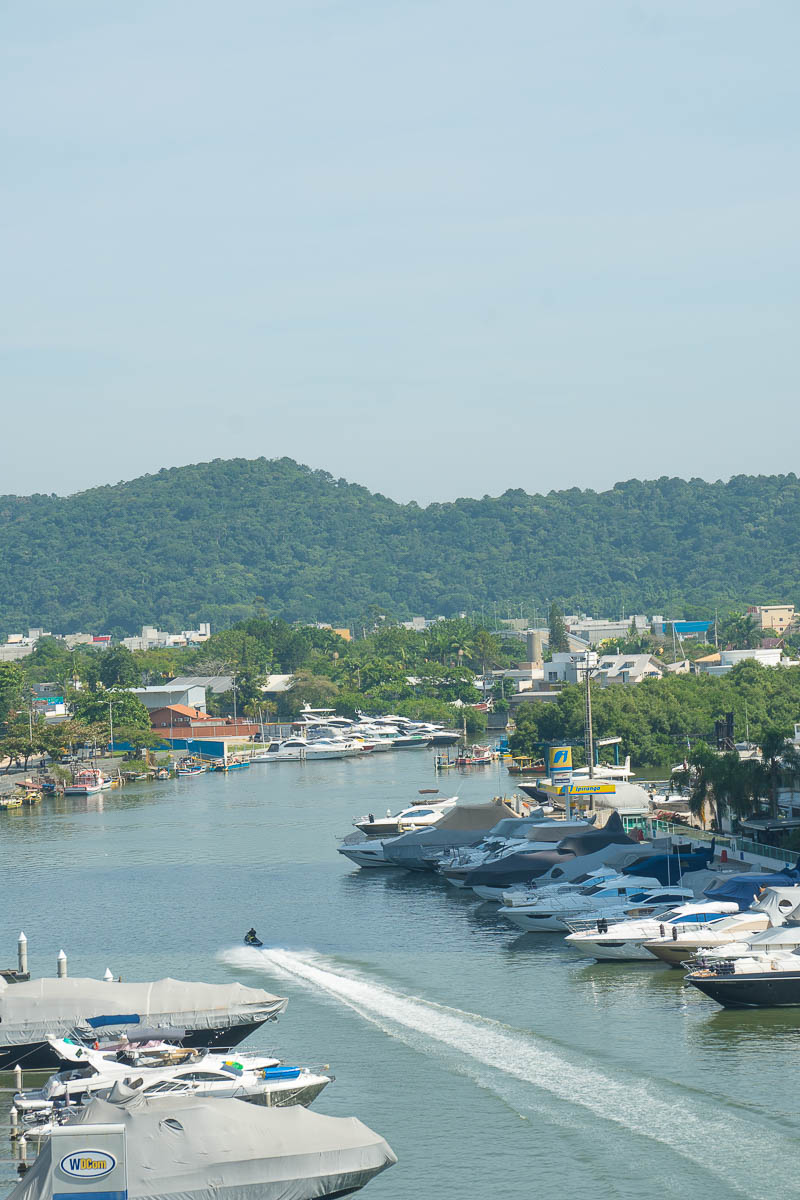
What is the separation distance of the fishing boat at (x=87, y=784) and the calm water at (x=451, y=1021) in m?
23.5

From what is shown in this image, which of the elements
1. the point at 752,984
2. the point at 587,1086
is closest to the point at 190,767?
the point at 752,984

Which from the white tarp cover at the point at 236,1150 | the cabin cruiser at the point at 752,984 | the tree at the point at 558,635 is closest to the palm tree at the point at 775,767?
the cabin cruiser at the point at 752,984

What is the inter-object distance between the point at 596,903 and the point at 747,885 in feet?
13.1

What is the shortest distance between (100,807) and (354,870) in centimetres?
2707

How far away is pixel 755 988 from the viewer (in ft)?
101

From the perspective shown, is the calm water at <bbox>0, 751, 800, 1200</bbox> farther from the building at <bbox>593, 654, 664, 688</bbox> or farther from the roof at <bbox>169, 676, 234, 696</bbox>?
the roof at <bbox>169, 676, 234, 696</bbox>

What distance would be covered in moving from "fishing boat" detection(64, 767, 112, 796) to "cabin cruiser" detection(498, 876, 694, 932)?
45.6m

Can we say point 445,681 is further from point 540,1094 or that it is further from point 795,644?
point 540,1094

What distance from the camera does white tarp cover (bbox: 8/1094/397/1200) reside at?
68.9 feet

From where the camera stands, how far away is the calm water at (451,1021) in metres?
23.2

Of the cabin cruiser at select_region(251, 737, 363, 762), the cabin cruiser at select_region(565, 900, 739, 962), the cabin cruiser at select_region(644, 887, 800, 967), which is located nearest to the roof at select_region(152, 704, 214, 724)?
the cabin cruiser at select_region(251, 737, 363, 762)

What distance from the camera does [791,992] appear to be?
30.9 m

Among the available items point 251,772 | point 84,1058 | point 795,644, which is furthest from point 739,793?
point 795,644

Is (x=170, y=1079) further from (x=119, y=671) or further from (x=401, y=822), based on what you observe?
(x=119, y=671)
